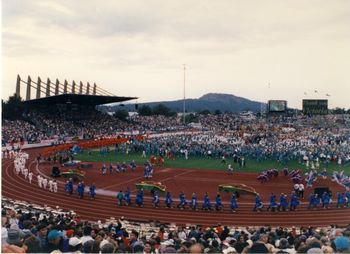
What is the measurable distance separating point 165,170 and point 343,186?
11.9m

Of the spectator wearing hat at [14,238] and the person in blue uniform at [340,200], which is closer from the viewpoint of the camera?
the spectator wearing hat at [14,238]

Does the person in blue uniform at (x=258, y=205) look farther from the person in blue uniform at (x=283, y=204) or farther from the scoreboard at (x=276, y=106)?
the scoreboard at (x=276, y=106)

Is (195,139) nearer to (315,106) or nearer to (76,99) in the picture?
(76,99)

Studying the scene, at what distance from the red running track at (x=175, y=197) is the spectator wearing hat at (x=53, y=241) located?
927cm

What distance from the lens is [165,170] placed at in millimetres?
31016

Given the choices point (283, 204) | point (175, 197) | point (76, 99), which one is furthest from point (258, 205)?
point (76, 99)

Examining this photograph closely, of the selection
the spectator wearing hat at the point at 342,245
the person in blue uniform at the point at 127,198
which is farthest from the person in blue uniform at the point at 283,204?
the spectator wearing hat at the point at 342,245

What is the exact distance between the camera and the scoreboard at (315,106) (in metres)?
67.7

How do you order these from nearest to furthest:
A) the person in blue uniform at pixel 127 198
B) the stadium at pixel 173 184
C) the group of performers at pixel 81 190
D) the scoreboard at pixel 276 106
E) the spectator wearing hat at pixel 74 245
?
the spectator wearing hat at pixel 74 245 < the stadium at pixel 173 184 < the person in blue uniform at pixel 127 198 < the group of performers at pixel 81 190 < the scoreboard at pixel 276 106

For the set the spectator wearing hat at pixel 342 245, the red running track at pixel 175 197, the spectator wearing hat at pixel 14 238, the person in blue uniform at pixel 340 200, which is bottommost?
the red running track at pixel 175 197

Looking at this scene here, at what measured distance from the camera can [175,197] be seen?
22062mm

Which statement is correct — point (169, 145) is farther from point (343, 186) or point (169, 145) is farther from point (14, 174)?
point (343, 186)

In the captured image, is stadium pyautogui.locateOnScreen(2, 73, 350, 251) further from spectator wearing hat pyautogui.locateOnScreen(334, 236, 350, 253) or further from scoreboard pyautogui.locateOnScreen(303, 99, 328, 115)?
scoreboard pyautogui.locateOnScreen(303, 99, 328, 115)

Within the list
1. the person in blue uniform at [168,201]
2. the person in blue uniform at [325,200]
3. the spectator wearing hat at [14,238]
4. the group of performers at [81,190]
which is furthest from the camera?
the group of performers at [81,190]
